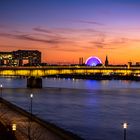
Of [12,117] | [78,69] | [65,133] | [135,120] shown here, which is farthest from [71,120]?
[78,69]

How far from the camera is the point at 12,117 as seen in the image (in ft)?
104

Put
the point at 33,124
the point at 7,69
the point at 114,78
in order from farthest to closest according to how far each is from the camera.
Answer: the point at 114,78
the point at 7,69
the point at 33,124

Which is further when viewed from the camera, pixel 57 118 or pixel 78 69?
pixel 78 69

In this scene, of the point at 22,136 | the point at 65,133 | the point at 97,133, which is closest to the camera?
the point at 22,136

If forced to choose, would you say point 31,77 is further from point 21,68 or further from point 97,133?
point 97,133

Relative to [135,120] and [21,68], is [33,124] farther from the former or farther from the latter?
[21,68]

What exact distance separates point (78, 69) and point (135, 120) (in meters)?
68.1

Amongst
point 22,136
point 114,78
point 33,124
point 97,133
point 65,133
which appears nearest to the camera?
point 22,136

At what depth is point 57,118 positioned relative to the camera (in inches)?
1596

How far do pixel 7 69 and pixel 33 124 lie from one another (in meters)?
70.5

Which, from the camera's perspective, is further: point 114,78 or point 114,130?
point 114,78

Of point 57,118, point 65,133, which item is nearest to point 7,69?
point 57,118

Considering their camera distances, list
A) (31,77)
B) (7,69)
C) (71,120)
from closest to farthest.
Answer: (71,120)
(7,69)
(31,77)

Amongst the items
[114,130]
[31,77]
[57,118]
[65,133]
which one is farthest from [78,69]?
[65,133]
